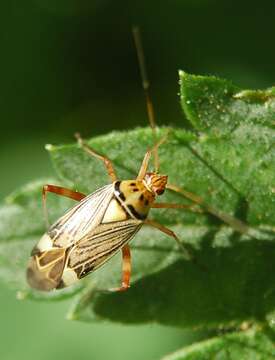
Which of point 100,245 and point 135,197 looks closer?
point 100,245

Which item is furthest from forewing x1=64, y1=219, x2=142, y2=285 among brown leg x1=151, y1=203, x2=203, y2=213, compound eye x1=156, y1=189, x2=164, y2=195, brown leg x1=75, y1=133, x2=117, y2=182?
brown leg x1=75, y1=133, x2=117, y2=182

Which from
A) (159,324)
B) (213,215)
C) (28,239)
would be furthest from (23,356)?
(213,215)

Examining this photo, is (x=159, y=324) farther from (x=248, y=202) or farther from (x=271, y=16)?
(x=271, y=16)

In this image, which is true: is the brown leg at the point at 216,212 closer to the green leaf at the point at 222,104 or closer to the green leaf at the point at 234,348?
the green leaf at the point at 222,104

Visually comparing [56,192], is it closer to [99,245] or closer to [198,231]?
[99,245]

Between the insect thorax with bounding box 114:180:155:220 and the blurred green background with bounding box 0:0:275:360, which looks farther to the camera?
the blurred green background with bounding box 0:0:275:360

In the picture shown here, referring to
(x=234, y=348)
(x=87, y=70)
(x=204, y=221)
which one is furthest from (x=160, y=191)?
(x=87, y=70)

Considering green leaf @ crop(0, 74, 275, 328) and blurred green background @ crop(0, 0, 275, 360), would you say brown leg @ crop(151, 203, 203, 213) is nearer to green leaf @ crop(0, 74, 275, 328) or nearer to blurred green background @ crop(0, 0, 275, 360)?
green leaf @ crop(0, 74, 275, 328)
